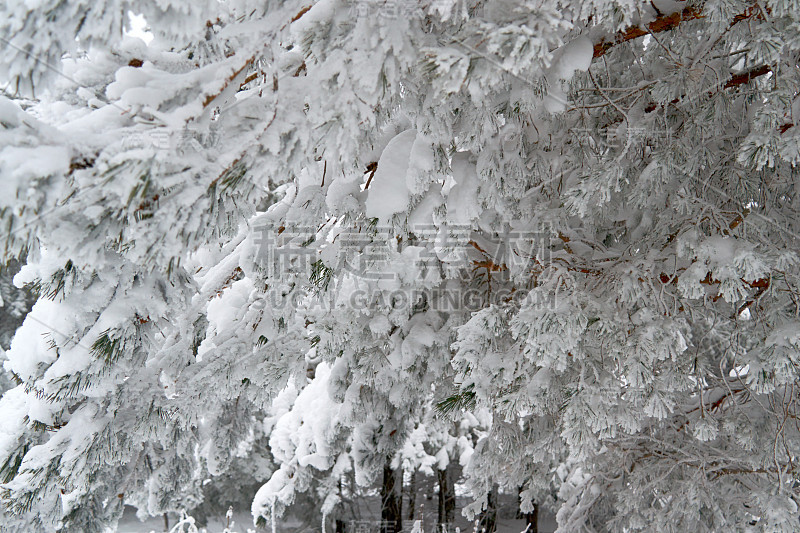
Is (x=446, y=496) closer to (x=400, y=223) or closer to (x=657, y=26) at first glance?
(x=400, y=223)

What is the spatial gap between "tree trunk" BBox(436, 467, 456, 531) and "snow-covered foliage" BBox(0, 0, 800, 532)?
6587mm

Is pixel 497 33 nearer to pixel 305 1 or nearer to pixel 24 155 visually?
pixel 305 1

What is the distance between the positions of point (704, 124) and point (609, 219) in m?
0.72

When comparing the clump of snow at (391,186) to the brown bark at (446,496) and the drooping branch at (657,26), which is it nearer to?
the drooping branch at (657,26)

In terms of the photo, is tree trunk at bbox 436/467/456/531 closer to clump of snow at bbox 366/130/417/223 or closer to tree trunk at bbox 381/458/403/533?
tree trunk at bbox 381/458/403/533

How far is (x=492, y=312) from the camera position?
9.39 ft

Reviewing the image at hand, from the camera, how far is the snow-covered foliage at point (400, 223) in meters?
1.55

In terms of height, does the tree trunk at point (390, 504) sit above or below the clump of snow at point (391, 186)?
below

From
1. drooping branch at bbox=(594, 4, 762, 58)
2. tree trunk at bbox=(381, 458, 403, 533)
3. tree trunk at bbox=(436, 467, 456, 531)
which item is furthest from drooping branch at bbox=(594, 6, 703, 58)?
tree trunk at bbox=(436, 467, 456, 531)

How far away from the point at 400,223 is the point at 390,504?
307 inches

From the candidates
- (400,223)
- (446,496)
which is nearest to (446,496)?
(446,496)

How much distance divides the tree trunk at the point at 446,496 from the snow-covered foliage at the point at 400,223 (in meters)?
6.59

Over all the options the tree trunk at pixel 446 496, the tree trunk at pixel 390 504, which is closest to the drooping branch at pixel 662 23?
the tree trunk at pixel 390 504

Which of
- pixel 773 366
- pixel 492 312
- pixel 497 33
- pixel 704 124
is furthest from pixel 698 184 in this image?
pixel 497 33
